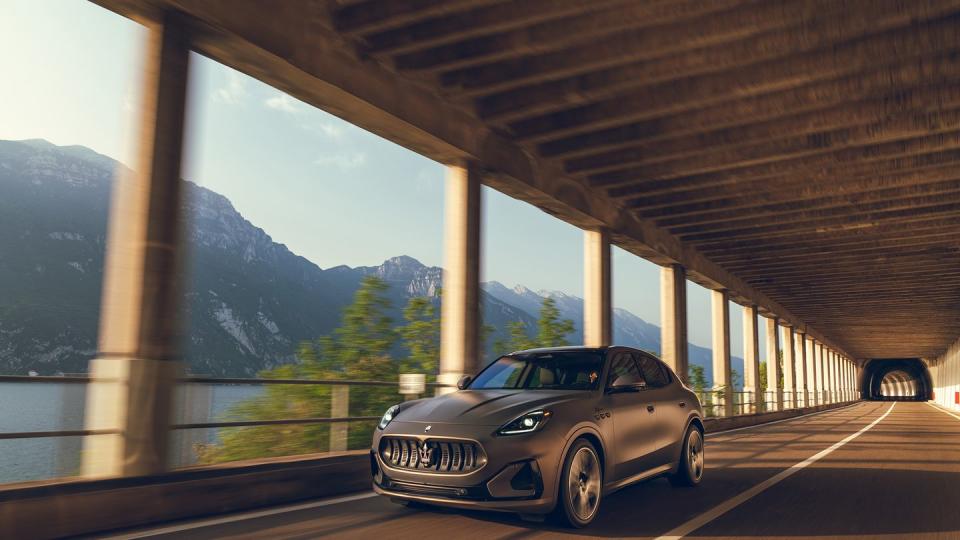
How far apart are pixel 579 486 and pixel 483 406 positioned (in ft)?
3.42

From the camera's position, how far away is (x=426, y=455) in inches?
235

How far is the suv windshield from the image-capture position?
721 centimetres

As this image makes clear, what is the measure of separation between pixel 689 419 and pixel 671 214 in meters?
13.0

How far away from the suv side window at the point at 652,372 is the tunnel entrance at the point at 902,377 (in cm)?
11957

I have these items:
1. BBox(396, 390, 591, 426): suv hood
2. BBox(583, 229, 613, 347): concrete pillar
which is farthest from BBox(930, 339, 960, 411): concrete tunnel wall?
BBox(396, 390, 591, 426): suv hood

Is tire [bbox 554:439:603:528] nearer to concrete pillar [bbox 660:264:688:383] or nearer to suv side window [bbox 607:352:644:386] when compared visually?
suv side window [bbox 607:352:644:386]

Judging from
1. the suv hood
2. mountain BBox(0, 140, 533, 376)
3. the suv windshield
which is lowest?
the suv hood

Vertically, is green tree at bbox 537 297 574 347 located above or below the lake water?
above

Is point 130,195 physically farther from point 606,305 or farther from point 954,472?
point 606,305

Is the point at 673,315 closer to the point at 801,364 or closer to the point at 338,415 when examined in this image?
the point at 338,415

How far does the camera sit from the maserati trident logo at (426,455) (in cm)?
595

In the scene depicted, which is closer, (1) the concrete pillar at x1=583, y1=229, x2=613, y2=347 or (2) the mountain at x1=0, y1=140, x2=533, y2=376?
(1) the concrete pillar at x1=583, y1=229, x2=613, y2=347

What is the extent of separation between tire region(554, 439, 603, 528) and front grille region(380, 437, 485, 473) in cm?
78

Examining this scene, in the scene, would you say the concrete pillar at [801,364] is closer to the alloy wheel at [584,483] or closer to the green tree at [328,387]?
the green tree at [328,387]
